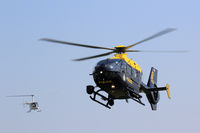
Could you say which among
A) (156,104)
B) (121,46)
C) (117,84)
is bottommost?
(156,104)

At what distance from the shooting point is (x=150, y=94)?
4353 centimetres

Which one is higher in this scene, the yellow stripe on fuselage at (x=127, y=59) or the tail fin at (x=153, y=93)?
the yellow stripe on fuselage at (x=127, y=59)

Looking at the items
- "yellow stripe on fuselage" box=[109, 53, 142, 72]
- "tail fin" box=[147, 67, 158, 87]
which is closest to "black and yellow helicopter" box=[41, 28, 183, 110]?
"yellow stripe on fuselage" box=[109, 53, 142, 72]

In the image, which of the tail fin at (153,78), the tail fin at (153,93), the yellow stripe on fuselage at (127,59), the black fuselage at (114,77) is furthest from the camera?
the tail fin at (153,78)

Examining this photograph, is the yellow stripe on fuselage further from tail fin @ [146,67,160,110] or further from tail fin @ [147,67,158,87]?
tail fin @ [147,67,158,87]

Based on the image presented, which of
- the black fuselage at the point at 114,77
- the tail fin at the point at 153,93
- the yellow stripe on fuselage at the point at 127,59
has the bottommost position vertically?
the tail fin at the point at 153,93

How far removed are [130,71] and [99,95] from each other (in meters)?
3.63

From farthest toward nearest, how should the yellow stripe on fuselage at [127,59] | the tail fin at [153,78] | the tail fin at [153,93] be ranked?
1. the tail fin at [153,78]
2. the tail fin at [153,93]
3. the yellow stripe on fuselage at [127,59]

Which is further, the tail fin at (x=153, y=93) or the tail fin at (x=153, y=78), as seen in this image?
the tail fin at (x=153, y=78)

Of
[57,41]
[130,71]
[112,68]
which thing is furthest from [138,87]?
[57,41]

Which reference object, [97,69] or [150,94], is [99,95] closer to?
[97,69]

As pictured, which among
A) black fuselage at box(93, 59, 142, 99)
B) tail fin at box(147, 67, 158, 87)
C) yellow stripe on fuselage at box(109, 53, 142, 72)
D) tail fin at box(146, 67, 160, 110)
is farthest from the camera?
tail fin at box(147, 67, 158, 87)

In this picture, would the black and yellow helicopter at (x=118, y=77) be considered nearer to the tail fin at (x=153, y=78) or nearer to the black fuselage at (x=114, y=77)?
the black fuselage at (x=114, y=77)

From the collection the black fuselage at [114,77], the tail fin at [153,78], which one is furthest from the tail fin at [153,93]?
the black fuselage at [114,77]
